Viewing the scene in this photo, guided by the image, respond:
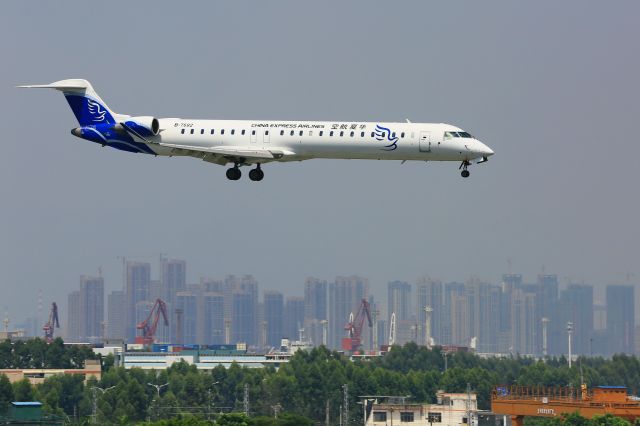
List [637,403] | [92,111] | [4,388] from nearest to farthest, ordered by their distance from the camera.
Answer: [92,111], [637,403], [4,388]

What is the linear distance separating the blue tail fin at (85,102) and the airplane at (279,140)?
1.29m

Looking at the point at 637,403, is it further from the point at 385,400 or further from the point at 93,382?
the point at 93,382

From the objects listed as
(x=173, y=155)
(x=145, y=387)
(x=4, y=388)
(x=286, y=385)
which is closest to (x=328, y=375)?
(x=286, y=385)

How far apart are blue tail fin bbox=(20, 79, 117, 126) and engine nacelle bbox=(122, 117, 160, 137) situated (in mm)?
4582

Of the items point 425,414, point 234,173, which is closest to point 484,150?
point 234,173

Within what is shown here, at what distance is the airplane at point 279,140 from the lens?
86750 mm

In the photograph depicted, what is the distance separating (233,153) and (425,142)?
35.3 ft

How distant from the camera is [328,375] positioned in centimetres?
17638

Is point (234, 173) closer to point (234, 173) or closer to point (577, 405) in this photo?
point (234, 173)

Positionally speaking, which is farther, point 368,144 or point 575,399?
point 575,399

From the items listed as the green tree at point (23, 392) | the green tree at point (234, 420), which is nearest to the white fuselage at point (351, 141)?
the green tree at point (234, 420)

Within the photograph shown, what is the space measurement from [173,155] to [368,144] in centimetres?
1125

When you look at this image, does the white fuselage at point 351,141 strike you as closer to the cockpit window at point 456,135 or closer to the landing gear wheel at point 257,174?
the cockpit window at point 456,135

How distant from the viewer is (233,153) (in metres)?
88.9
